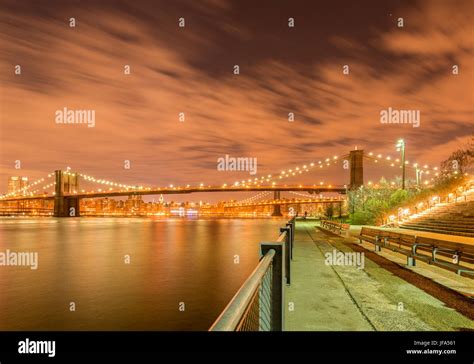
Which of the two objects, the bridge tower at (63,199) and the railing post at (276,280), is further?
the bridge tower at (63,199)

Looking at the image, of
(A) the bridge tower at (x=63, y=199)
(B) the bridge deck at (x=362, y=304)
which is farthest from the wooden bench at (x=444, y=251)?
(A) the bridge tower at (x=63, y=199)

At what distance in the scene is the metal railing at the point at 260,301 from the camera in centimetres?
199

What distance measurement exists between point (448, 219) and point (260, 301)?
2485 centimetres

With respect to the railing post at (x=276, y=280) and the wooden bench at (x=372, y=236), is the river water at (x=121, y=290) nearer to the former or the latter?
the railing post at (x=276, y=280)

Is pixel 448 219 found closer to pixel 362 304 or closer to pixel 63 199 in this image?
pixel 362 304

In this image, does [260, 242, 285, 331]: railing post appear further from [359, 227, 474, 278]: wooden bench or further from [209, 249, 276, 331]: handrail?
[359, 227, 474, 278]: wooden bench

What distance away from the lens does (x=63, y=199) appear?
81.1 m

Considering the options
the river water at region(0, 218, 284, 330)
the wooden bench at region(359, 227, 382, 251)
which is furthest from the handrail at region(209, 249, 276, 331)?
the wooden bench at region(359, 227, 382, 251)

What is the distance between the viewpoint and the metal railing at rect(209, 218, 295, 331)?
1991 millimetres

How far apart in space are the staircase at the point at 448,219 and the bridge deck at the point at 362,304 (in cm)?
1420

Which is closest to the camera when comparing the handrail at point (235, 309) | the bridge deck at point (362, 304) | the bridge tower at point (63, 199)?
the handrail at point (235, 309)

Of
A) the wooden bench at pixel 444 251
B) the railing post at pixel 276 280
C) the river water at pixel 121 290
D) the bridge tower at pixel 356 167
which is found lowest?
the river water at pixel 121 290
